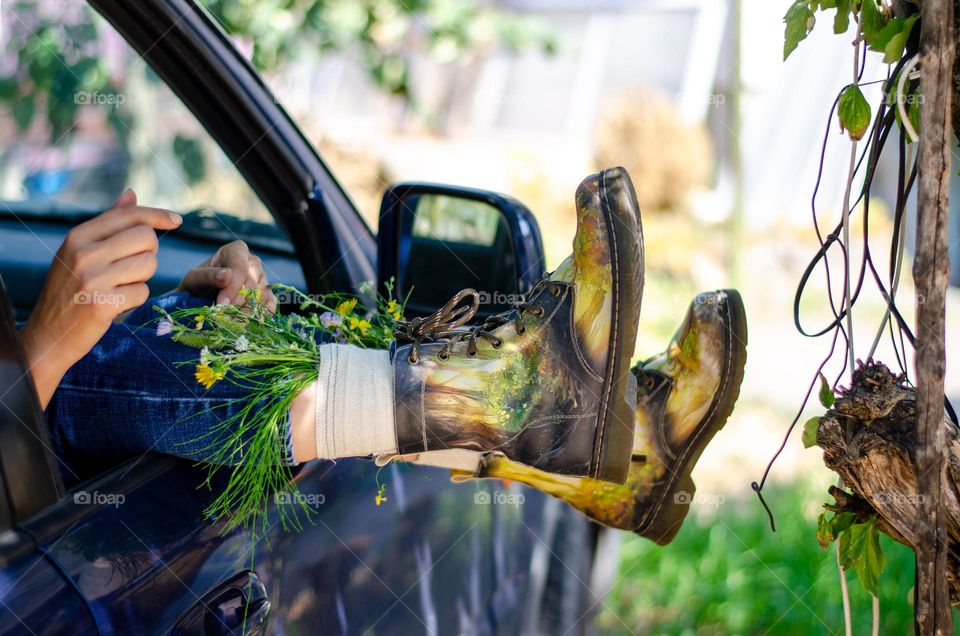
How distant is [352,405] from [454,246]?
62 centimetres

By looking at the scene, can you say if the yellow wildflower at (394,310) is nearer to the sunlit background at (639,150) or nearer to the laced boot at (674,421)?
the laced boot at (674,421)

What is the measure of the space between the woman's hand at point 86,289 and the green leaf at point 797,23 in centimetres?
96

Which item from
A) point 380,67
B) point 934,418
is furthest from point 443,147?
point 934,418

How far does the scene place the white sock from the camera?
146cm

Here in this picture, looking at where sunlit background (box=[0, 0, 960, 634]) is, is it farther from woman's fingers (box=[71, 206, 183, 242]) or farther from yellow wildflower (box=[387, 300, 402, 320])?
woman's fingers (box=[71, 206, 183, 242])

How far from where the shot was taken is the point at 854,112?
4.34ft

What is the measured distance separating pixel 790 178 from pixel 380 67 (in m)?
4.98

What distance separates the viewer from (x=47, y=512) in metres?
1.15

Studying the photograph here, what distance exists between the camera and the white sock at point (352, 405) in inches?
57.6

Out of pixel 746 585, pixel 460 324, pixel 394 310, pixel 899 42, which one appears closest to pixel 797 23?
pixel 899 42

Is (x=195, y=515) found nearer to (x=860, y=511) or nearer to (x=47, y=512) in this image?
(x=47, y=512)

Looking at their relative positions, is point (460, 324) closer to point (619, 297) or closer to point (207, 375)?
point (619, 297)

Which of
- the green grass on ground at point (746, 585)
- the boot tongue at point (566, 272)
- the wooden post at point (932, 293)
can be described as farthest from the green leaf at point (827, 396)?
the green grass on ground at point (746, 585)

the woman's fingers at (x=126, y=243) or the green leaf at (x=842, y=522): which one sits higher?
the woman's fingers at (x=126, y=243)
